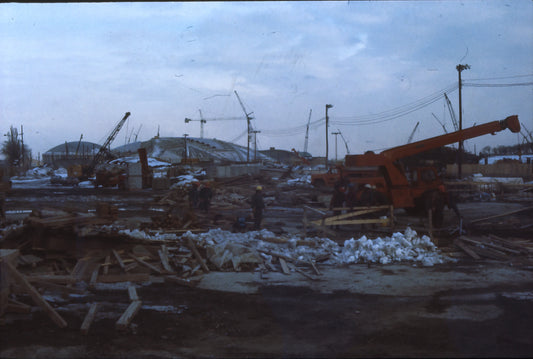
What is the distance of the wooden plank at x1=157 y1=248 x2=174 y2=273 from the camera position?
8841 mm

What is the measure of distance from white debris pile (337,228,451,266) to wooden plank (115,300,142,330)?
196 inches

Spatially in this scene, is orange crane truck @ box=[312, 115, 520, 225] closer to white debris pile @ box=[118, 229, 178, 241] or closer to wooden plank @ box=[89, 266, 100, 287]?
white debris pile @ box=[118, 229, 178, 241]

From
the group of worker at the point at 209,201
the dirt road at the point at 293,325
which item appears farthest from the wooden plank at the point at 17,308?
the group of worker at the point at 209,201

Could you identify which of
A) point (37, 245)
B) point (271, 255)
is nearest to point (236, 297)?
point (271, 255)

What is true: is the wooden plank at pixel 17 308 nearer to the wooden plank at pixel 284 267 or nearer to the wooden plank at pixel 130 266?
the wooden plank at pixel 130 266

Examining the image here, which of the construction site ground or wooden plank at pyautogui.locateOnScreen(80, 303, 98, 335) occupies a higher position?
wooden plank at pyautogui.locateOnScreen(80, 303, 98, 335)

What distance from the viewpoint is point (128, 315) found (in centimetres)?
605

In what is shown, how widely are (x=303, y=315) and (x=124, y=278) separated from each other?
3764 millimetres

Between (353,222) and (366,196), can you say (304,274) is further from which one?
(366,196)

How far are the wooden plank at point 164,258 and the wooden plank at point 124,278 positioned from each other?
58cm

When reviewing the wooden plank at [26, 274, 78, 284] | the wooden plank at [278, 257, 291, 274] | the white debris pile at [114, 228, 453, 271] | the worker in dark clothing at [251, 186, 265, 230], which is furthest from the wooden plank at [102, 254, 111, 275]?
the worker in dark clothing at [251, 186, 265, 230]

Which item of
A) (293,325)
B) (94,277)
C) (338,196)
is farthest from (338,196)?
(293,325)

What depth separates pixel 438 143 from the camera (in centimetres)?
1577

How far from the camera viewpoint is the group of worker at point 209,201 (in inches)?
558
